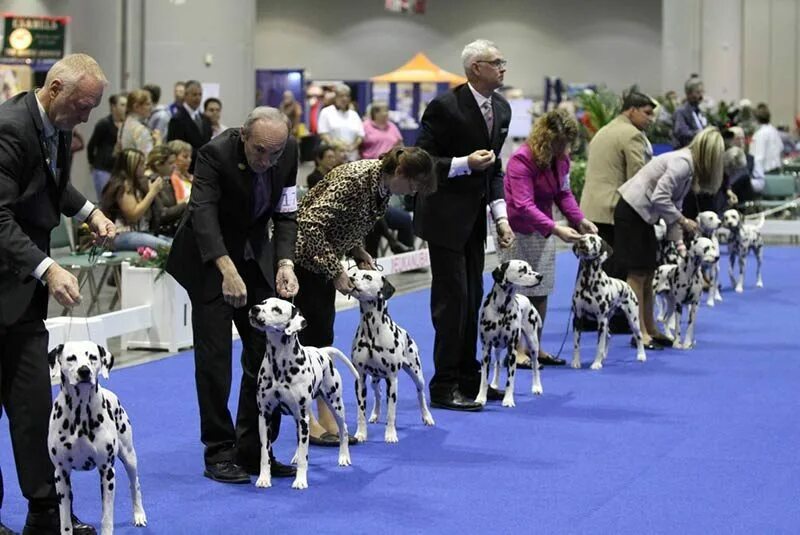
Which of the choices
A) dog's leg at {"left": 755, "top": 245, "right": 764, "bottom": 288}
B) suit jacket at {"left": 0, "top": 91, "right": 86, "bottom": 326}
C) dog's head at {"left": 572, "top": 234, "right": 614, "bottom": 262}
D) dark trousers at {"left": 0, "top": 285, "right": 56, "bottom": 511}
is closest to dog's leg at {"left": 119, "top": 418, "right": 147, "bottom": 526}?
dark trousers at {"left": 0, "top": 285, "right": 56, "bottom": 511}

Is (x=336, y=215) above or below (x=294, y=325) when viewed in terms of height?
above

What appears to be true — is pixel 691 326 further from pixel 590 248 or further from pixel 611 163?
pixel 590 248

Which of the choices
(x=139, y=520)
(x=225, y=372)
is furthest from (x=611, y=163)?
(x=139, y=520)

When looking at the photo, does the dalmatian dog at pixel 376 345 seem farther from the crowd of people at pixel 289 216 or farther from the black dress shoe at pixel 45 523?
the black dress shoe at pixel 45 523

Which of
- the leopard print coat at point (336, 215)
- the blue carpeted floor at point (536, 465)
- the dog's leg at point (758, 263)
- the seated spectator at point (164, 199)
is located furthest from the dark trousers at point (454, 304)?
the dog's leg at point (758, 263)

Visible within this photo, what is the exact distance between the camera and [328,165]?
1062 cm

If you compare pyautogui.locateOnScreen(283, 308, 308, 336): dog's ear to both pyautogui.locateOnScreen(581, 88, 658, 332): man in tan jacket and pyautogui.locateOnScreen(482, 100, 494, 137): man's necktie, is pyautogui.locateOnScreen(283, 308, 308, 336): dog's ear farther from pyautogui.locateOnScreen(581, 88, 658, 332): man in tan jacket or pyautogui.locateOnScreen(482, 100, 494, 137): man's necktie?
pyautogui.locateOnScreen(581, 88, 658, 332): man in tan jacket

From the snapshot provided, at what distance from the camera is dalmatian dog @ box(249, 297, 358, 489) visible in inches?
205

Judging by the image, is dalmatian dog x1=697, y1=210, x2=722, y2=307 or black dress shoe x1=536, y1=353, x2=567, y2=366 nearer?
black dress shoe x1=536, y1=353, x2=567, y2=366

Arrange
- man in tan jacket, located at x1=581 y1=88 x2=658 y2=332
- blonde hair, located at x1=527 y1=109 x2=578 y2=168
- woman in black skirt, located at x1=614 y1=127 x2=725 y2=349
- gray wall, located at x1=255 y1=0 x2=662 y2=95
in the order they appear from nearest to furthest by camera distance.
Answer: blonde hair, located at x1=527 y1=109 x2=578 y2=168 → woman in black skirt, located at x1=614 y1=127 x2=725 y2=349 → man in tan jacket, located at x1=581 y1=88 x2=658 y2=332 → gray wall, located at x1=255 y1=0 x2=662 y2=95

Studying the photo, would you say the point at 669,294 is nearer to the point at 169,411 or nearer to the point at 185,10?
the point at 169,411

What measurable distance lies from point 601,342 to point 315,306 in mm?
2993

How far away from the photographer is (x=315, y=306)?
20.1 ft

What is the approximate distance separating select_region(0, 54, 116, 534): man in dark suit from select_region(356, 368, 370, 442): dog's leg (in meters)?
1.88
